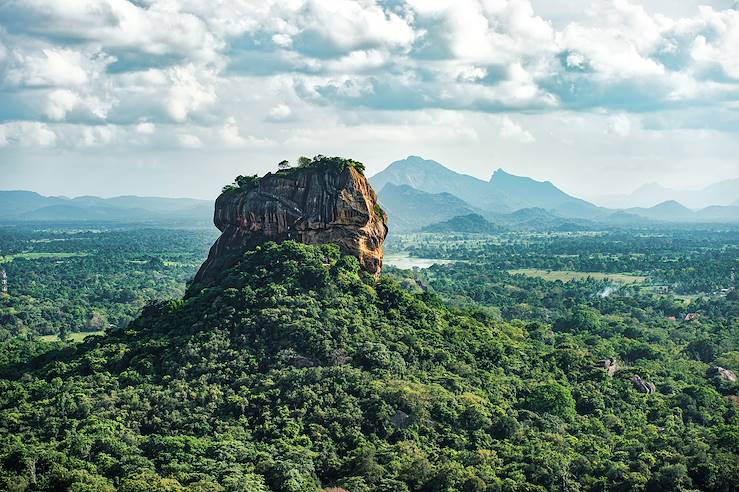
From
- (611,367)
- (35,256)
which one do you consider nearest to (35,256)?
(35,256)

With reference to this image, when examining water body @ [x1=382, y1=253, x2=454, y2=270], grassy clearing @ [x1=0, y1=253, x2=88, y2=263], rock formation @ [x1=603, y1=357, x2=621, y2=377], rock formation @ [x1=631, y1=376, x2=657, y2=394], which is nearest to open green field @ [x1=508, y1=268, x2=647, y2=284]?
water body @ [x1=382, y1=253, x2=454, y2=270]

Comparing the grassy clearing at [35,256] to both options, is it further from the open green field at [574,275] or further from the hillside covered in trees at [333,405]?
the hillside covered in trees at [333,405]

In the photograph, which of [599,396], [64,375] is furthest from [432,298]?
[64,375]

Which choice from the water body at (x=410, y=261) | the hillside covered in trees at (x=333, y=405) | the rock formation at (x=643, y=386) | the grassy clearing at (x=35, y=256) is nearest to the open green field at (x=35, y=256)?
the grassy clearing at (x=35, y=256)

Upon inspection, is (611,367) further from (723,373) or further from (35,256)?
(35,256)

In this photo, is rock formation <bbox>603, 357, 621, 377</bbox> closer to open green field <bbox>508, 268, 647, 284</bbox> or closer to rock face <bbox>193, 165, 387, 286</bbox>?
rock face <bbox>193, 165, 387, 286</bbox>
